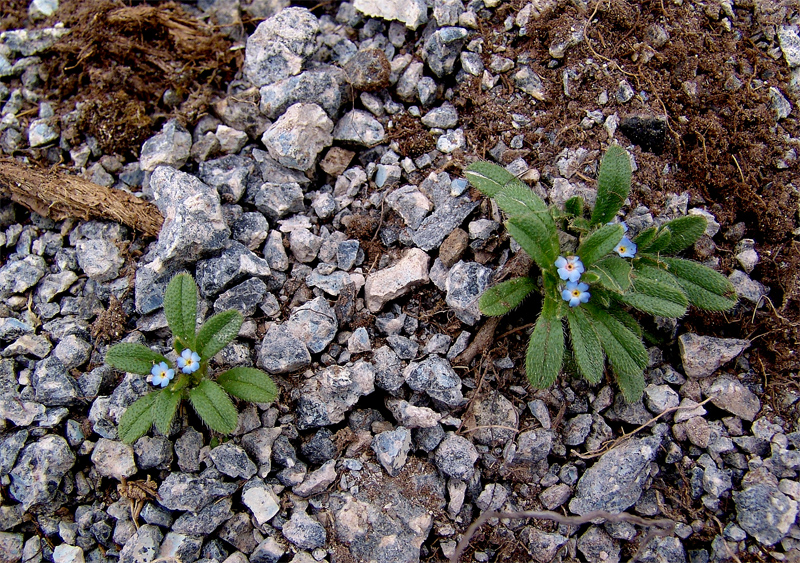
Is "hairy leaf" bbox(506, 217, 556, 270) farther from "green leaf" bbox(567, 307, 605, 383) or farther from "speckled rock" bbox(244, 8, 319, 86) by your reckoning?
"speckled rock" bbox(244, 8, 319, 86)

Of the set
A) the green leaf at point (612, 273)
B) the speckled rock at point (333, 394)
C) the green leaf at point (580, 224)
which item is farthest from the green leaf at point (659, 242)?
the speckled rock at point (333, 394)

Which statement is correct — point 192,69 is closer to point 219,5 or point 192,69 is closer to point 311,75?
point 219,5

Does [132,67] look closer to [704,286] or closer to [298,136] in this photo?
[298,136]

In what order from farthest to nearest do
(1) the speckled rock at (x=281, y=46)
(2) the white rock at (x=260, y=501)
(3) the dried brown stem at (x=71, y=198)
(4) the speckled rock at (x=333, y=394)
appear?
(1) the speckled rock at (x=281, y=46) < (3) the dried brown stem at (x=71, y=198) < (4) the speckled rock at (x=333, y=394) < (2) the white rock at (x=260, y=501)

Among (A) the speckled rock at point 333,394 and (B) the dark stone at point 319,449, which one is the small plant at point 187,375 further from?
(B) the dark stone at point 319,449

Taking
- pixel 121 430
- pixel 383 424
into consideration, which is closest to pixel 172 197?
pixel 121 430
